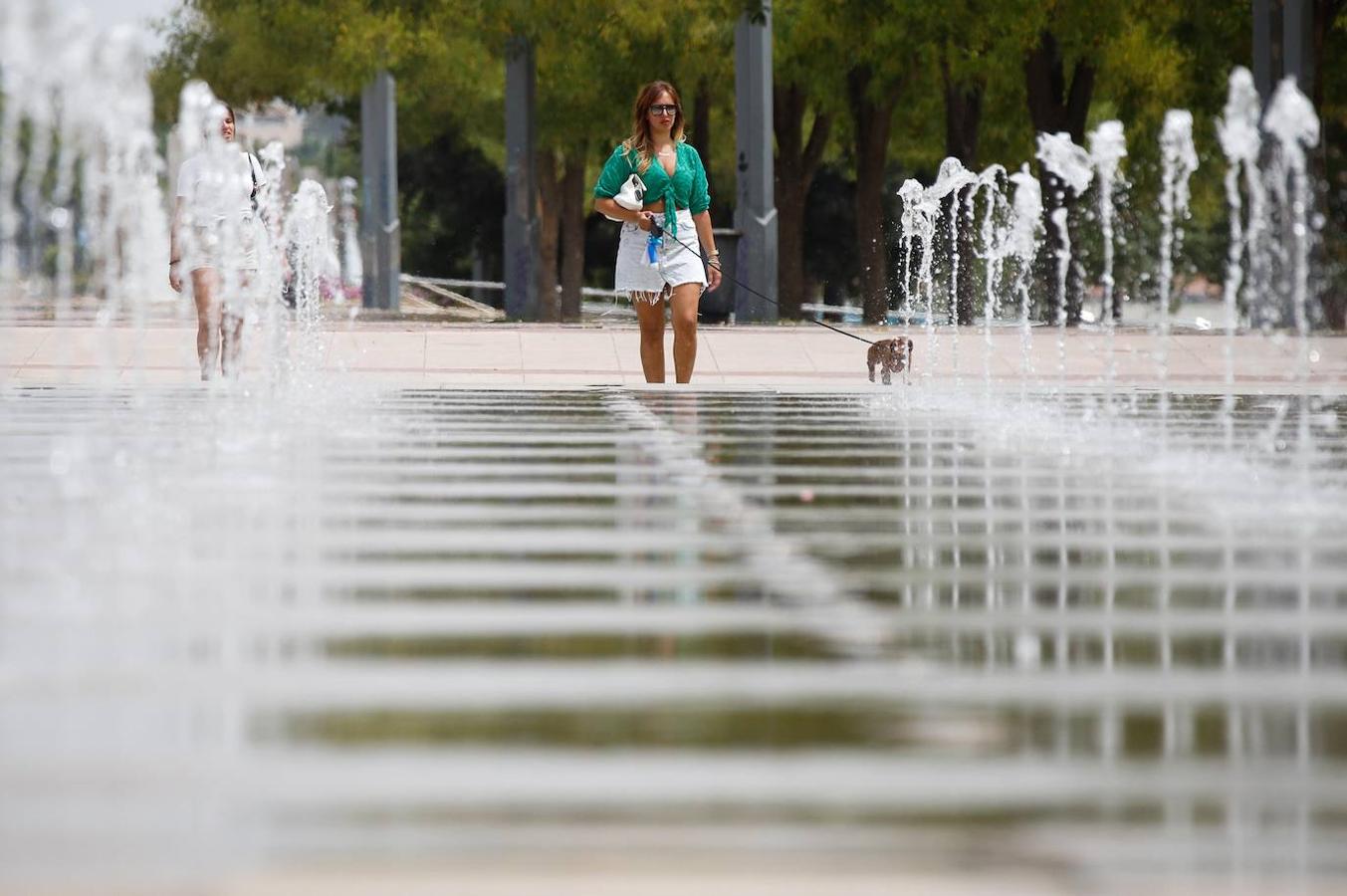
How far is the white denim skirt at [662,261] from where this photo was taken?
46.5 ft

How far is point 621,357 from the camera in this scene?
20.6m

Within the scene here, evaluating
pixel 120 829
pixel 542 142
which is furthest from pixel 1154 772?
pixel 542 142

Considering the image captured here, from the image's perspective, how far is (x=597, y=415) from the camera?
13664 millimetres

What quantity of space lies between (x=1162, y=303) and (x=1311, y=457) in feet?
10.4

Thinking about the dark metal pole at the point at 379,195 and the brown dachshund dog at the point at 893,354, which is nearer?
the brown dachshund dog at the point at 893,354

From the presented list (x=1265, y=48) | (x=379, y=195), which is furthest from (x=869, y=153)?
(x=1265, y=48)

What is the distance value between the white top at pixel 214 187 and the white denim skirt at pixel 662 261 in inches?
78.5

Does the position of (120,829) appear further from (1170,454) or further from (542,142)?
(542,142)

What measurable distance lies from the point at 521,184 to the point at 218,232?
17184 mm

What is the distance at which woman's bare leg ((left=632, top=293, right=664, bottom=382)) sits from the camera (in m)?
14.7

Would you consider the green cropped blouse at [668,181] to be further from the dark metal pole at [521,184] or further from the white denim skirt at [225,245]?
the dark metal pole at [521,184]

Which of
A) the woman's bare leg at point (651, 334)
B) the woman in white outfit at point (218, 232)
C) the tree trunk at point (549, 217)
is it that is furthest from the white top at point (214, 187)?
the tree trunk at point (549, 217)

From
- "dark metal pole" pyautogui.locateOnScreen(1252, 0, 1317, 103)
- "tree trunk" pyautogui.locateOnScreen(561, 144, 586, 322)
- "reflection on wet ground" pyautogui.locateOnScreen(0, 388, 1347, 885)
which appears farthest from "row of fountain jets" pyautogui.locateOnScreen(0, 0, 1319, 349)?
"tree trunk" pyautogui.locateOnScreen(561, 144, 586, 322)

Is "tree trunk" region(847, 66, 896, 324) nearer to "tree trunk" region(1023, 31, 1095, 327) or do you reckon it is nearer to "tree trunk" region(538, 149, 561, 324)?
"tree trunk" region(1023, 31, 1095, 327)
